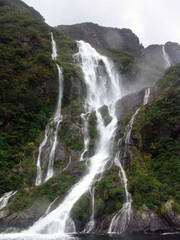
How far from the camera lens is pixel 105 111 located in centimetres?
2994

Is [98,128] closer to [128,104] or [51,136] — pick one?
[51,136]

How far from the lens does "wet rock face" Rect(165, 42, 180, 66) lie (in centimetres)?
6618

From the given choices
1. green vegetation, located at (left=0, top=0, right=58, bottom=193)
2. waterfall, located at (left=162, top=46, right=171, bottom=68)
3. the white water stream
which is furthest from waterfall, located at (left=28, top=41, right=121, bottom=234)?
waterfall, located at (left=162, top=46, right=171, bottom=68)

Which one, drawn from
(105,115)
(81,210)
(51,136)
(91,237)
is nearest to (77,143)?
(51,136)

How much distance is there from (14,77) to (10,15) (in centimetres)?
2464

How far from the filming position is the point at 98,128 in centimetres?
2738

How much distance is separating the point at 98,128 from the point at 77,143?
4.27 metres

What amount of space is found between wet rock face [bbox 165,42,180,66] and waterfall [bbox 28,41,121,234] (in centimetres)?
3068

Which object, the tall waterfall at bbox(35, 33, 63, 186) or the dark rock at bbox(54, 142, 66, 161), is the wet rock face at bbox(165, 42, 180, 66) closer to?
the tall waterfall at bbox(35, 33, 63, 186)

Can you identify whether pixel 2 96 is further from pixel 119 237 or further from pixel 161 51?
pixel 161 51

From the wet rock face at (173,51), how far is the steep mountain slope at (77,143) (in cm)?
3283

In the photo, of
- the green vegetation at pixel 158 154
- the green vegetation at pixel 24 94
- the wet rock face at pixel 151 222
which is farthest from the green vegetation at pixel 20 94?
the wet rock face at pixel 151 222

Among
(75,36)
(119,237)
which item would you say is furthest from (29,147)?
(75,36)

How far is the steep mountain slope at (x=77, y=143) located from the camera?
15031mm
